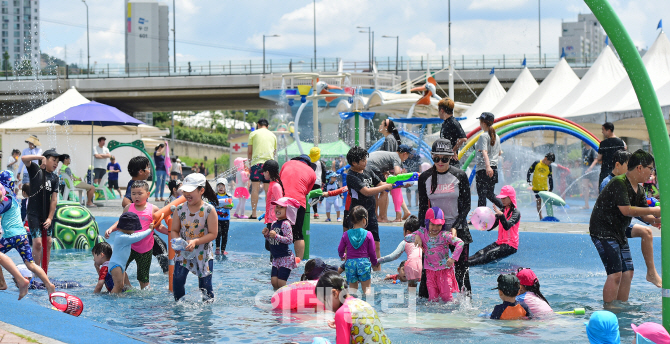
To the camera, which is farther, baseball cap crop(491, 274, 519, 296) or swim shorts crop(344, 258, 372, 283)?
swim shorts crop(344, 258, 372, 283)

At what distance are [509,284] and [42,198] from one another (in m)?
5.40

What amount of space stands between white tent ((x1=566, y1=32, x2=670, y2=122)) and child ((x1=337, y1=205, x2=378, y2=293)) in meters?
15.3

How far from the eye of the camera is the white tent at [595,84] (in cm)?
2245

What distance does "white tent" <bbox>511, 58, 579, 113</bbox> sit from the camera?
25.7m

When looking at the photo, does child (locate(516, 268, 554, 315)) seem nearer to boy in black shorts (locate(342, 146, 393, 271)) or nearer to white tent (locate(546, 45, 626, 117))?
boy in black shorts (locate(342, 146, 393, 271))

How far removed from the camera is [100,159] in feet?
62.5

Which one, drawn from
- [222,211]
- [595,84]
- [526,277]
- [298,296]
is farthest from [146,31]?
[526,277]

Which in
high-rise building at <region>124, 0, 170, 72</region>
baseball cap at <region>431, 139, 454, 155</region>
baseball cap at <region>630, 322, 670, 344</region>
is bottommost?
baseball cap at <region>630, 322, 670, 344</region>

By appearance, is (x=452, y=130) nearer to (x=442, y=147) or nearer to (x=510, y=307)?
(x=442, y=147)

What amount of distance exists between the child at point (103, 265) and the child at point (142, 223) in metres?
0.21

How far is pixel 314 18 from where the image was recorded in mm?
69562

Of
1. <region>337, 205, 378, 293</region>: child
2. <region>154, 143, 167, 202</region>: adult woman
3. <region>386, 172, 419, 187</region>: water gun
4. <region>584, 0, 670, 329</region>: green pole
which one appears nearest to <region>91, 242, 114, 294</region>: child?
<region>337, 205, 378, 293</region>: child

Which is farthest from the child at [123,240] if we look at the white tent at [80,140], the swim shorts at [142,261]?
the white tent at [80,140]

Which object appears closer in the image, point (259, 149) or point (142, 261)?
point (142, 261)
